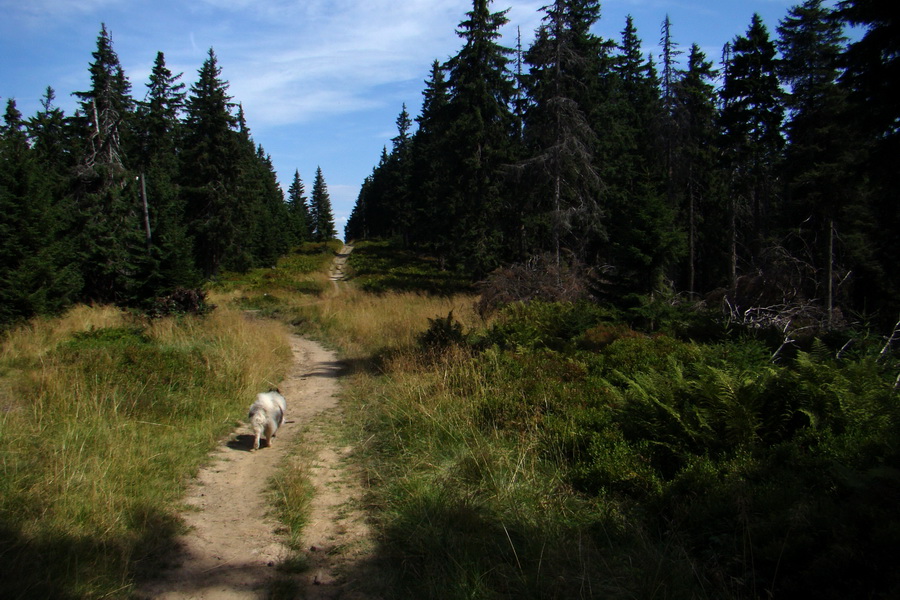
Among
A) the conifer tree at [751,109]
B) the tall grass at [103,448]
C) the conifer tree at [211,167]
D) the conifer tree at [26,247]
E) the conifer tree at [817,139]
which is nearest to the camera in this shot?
the tall grass at [103,448]

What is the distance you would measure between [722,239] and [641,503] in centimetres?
2928

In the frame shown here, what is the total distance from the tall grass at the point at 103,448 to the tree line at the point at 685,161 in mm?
8364

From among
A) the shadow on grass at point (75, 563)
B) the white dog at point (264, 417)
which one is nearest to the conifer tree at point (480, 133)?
the white dog at point (264, 417)

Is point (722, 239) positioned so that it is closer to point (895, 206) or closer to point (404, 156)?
point (895, 206)

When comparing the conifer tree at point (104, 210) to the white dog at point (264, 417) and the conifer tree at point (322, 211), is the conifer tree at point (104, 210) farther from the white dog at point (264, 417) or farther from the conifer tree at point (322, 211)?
the conifer tree at point (322, 211)

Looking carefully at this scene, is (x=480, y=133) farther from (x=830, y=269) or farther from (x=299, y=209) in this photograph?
(x=299, y=209)

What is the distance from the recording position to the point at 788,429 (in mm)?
4672

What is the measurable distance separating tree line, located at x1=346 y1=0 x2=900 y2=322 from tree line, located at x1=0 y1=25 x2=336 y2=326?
13.2 meters

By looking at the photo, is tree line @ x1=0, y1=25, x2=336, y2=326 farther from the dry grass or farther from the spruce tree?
the spruce tree

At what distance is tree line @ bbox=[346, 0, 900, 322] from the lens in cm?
1135

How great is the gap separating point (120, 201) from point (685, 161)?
87.3ft

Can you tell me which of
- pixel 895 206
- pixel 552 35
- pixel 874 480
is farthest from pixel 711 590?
pixel 552 35

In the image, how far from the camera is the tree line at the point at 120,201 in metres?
15.5

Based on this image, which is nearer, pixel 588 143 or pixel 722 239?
pixel 588 143
